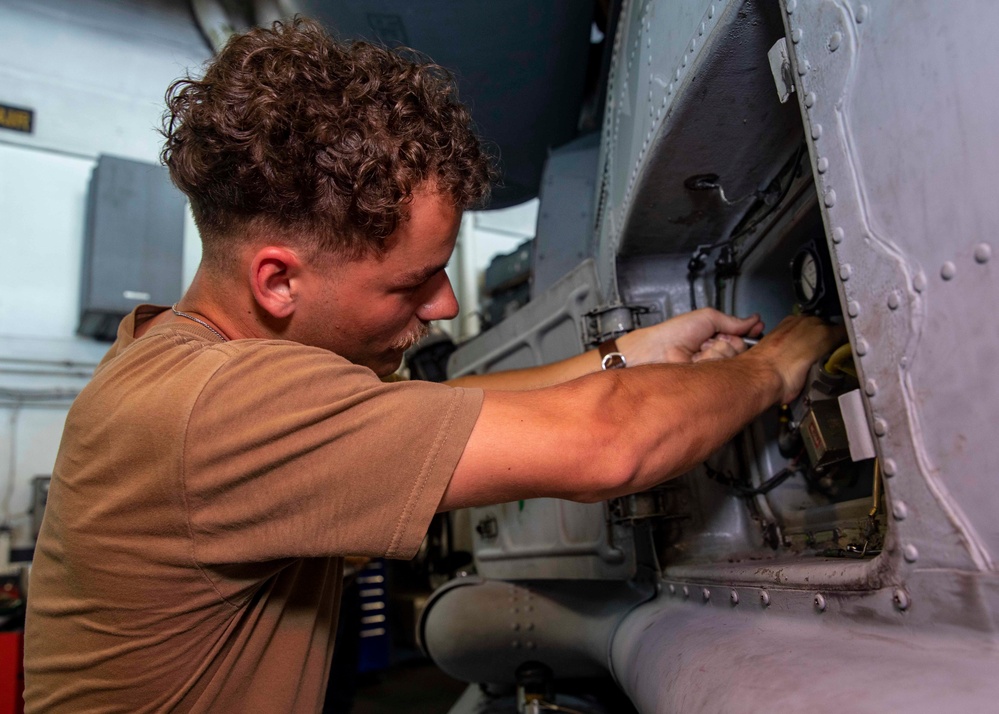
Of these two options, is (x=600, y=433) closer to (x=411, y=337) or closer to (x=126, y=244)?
(x=411, y=337)

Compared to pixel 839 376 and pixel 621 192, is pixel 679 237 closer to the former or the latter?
pixel 621 192

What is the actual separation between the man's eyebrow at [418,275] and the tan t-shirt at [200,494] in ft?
0.79

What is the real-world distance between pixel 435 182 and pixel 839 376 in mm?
786

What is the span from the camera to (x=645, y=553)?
1811 millimetres

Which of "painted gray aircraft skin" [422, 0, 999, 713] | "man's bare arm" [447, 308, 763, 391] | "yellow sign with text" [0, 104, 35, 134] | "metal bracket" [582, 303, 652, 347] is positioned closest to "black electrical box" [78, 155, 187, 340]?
"yellow sign with text" [0, 104, 35, 134]

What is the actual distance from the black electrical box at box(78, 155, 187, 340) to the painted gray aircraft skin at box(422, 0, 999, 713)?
4.02 meters

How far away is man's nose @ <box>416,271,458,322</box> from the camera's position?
→ 4.24ft

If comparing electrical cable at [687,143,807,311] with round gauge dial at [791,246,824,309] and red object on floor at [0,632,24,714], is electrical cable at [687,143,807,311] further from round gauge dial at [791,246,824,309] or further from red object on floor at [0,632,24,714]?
red object on floor at [0,632,24,714]

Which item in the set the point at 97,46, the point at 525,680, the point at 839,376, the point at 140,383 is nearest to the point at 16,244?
the point at 97,46

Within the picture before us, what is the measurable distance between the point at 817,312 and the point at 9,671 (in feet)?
11.4

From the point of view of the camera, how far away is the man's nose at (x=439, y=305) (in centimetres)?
129

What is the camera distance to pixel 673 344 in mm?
1586

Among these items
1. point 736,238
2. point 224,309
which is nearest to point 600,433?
point 224,309

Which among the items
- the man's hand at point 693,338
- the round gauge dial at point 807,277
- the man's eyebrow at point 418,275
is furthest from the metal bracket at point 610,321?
the man's eyebrow at point 418,275
